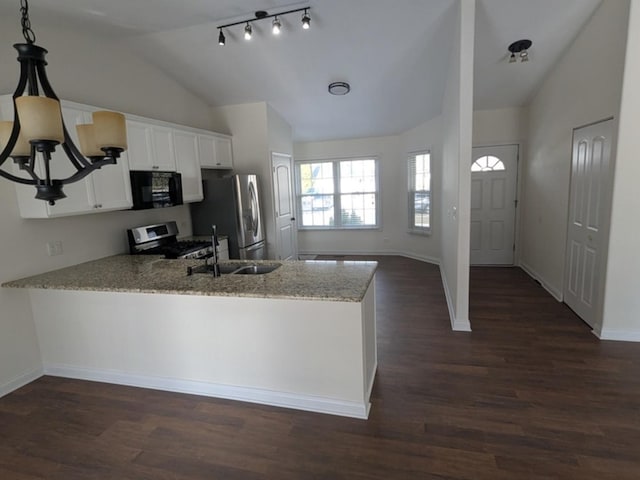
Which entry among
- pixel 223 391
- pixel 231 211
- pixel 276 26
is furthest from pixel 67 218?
pixel 276 26

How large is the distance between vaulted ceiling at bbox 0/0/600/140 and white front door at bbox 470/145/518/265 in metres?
0.83

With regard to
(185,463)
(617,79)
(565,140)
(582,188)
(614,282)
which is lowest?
(185,463)

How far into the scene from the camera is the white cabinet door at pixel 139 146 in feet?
11.3

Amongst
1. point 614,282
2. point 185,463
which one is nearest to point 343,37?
point 614,282

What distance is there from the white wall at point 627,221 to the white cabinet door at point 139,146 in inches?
172

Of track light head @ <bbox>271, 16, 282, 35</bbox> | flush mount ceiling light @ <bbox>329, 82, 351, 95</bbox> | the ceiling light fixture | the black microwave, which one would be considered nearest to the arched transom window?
flush mount ceiling light @ <bbox>329, 82, 351, 95</bbox>

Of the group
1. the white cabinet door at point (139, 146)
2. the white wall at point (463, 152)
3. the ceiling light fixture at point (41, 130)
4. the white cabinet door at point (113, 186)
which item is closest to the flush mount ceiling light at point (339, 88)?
the white wall at point (463, 152)

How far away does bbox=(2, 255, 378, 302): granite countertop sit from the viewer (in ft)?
7.31

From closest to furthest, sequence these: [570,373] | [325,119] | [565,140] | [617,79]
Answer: [570,373], [617,79], [565,140], [325,119]

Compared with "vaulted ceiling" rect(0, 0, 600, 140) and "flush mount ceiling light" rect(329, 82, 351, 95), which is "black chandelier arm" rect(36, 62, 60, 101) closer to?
"vaulted ceiling" rect(0, 0, 600, 140)

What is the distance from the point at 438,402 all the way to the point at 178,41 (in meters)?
4.25

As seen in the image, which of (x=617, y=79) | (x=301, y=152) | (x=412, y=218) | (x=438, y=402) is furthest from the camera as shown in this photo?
(x=301, y=152)

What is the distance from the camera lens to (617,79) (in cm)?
294

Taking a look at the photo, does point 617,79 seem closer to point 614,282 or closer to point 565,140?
point 565,140
